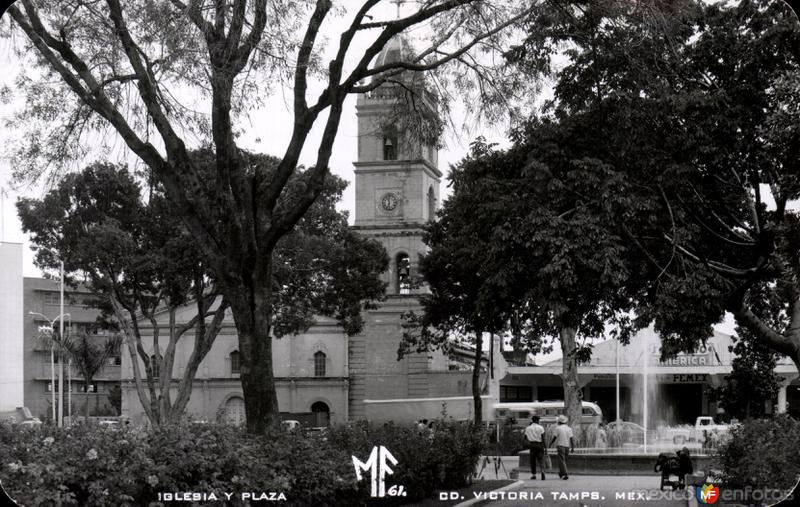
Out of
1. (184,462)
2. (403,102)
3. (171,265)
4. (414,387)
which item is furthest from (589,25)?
(414,387)

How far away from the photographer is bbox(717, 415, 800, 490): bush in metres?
9.91

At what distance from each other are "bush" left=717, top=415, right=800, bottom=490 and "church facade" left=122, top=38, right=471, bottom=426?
28465mm

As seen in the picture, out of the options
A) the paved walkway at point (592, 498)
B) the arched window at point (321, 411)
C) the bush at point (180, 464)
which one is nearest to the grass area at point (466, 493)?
the bush at point (180, 464)

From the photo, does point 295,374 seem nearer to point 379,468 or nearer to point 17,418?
point 379,468

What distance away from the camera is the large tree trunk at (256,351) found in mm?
12400

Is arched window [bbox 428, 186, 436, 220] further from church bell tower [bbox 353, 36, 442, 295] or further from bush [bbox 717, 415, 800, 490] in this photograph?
bush [bbox 717, 415, 800, 490]

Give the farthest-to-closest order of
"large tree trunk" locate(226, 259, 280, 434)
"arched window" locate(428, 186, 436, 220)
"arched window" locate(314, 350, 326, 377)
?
"arched window" locate(314, 350, 326, 377), "arched window" locate(428, 186, 436, 220), "large tree trunk" locate(226, 259, 280, 434)

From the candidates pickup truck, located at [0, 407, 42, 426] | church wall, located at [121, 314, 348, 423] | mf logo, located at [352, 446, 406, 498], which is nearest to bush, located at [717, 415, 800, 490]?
mf logo, located at [352, 446, 406, 498]

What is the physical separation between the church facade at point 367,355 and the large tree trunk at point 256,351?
1102 inches

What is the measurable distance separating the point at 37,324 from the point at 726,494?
9589 mm

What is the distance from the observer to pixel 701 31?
14742mm

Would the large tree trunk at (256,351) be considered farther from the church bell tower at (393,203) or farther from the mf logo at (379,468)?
the church bell tower at (393,203)

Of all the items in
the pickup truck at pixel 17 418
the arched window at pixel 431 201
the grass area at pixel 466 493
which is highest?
the arched window at pixel 431 201

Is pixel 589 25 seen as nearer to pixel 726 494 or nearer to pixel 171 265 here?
pixel 726 494
